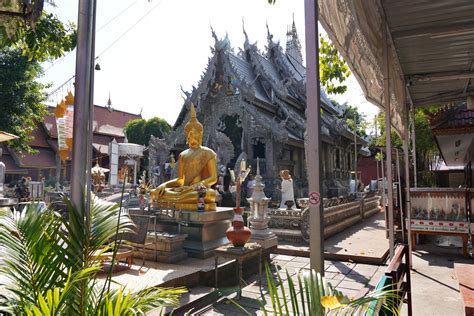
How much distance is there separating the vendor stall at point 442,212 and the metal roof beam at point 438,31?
11.6 ft

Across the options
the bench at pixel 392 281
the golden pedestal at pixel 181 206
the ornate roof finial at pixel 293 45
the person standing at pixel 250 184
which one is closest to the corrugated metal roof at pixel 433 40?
the bench at pixel 392 281

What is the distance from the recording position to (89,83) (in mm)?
2076

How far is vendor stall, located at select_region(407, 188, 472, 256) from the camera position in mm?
6824

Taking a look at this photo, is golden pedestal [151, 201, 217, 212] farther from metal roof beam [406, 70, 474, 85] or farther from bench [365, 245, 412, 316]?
bench [365, 245, 412, 316]

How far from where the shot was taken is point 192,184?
759cm

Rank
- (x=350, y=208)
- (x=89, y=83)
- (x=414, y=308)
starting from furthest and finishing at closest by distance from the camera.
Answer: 1. (x=350, y=208)
2. (x=414, y=308)
3. (x=89, y=83)

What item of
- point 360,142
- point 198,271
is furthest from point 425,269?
point 360,142

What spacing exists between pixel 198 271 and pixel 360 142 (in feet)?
75.2

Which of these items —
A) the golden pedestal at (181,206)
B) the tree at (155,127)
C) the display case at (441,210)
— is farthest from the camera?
the tree at (155,127)

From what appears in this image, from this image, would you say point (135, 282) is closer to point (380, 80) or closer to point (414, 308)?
point (414, 308)

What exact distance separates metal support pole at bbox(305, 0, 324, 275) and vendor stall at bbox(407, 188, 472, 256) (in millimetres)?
6073

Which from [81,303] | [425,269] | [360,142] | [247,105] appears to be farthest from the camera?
[360,142]

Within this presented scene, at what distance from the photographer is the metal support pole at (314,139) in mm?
2117

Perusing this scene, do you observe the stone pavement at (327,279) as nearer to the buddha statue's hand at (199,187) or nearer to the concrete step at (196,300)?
the concrete step at (196,300)
